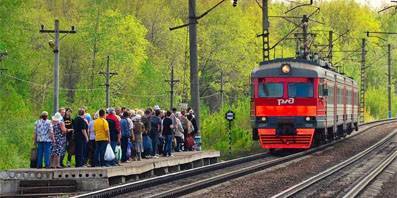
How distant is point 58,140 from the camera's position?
72.1 ft

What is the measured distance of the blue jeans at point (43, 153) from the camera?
21.8 m

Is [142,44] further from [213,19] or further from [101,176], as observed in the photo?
[101,176]

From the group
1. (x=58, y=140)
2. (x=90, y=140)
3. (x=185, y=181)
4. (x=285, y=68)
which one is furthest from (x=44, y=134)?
(x=285, y=68)

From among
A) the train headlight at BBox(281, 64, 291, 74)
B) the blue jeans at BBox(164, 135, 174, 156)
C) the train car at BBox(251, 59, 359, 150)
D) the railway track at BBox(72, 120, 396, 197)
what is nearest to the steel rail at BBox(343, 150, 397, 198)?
the train car at BBox(251, 59, 359, 150)

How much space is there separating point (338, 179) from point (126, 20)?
56.5m

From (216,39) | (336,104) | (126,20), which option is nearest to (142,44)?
(126,20)

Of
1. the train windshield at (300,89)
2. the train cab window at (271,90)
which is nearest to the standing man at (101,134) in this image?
the train cab window at (271,90)

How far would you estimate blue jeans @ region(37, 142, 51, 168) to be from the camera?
21.8 m

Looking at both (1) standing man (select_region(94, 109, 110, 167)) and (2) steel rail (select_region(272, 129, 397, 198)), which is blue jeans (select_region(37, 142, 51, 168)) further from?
(2) steel rail (select_region(272, 129, 397, 198))

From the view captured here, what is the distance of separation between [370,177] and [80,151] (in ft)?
25.2

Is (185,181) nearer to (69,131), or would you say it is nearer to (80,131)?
(80,131)

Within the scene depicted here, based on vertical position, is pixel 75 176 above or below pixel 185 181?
above

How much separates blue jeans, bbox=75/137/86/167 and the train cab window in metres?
10.2

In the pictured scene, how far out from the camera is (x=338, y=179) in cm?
2233
